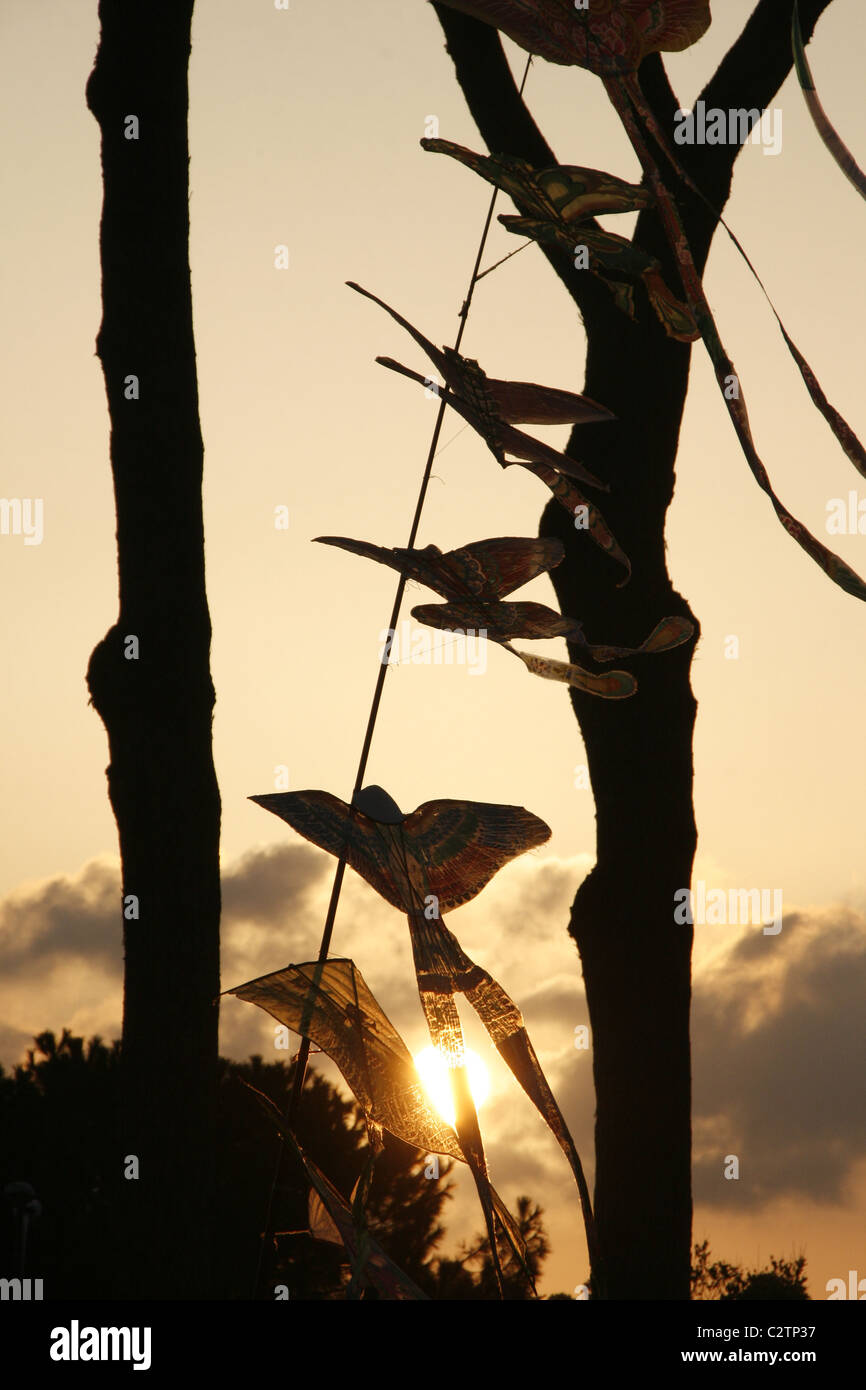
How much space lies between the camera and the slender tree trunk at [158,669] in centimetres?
244

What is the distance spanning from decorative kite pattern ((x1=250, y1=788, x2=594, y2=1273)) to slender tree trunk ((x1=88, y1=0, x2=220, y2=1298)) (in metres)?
0.95

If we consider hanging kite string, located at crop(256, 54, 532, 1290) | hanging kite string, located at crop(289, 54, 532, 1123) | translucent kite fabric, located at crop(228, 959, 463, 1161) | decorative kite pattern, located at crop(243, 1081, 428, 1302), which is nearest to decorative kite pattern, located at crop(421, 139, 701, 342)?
hanging kite string, located at crop(289, 54, 532, 1123)

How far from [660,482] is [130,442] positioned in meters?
1.53

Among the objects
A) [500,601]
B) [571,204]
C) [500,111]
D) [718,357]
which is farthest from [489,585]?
[500,111]

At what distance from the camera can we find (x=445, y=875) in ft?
5.69

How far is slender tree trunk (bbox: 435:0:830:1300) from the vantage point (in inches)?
116

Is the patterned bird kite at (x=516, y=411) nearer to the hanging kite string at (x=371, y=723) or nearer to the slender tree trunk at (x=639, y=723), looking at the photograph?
the hanging kite string at (x=371, y=723)

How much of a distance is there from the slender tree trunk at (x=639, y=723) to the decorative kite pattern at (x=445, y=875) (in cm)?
133

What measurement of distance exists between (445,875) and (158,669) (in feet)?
3.80

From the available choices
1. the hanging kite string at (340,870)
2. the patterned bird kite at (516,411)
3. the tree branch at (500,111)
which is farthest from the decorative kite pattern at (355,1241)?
the tree branch at (500,111)

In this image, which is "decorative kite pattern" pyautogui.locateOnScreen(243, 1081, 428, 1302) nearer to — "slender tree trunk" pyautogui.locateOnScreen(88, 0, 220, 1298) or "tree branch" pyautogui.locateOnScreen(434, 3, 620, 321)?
"slender tree trunk" pyautogui.locateOnScreen(88, 0, 220, 1298)

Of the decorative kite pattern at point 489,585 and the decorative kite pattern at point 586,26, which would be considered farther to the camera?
the decorative kite pattern at point 586,26

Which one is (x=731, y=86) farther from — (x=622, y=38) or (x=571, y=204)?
(x=571, y=204)
